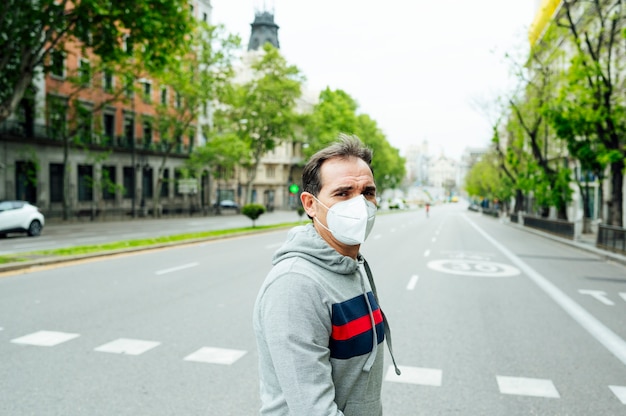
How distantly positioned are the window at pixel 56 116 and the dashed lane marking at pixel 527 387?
115 ft

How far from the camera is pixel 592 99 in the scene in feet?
68.7

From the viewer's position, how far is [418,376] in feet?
17.4

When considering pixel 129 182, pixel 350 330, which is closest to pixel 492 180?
pixel 129 182

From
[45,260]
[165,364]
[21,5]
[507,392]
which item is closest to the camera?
[507,392]

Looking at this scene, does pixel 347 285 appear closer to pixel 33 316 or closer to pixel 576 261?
pixel 33 316

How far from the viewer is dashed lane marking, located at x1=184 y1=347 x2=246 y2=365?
5.61 metres

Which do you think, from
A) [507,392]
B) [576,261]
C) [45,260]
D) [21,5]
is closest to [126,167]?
[21,5]

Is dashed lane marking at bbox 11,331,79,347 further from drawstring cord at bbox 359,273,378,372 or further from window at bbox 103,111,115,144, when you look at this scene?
window at bbox 103,111,115,144

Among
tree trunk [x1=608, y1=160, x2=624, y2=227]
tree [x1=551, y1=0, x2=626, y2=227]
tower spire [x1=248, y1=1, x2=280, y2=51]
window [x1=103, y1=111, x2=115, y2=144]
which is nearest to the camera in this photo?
tree [x1=551, y1=0, x2=626, y2=227]

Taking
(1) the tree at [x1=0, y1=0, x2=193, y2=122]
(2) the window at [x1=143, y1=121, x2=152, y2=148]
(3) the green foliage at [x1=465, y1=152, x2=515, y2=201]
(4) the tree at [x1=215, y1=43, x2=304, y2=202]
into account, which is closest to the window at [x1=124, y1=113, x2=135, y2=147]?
(2) the window at [x1=143, y1=121, x2=152, y2=148]

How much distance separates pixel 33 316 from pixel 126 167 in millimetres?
40868

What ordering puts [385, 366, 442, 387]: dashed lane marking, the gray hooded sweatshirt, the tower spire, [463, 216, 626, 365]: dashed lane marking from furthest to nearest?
the tower spire
[463, 216, 626, 365]: dashed lane marking
[385, 366, 442, 387]: dashed lane marking
the gray hooded sweatshirt

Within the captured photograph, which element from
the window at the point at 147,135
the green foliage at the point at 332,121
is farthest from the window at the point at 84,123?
the green foliage at the point at 332,121

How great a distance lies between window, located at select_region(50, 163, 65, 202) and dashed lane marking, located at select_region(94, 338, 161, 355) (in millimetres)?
36758
